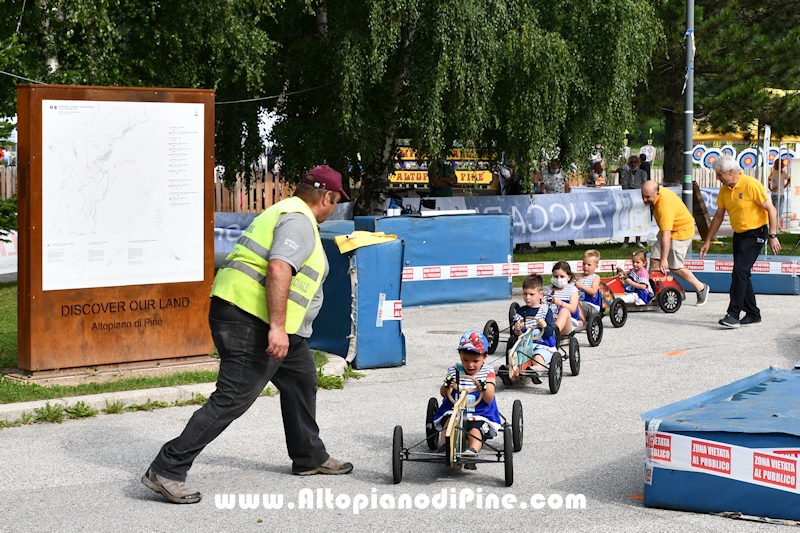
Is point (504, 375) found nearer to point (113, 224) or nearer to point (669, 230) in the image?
point (113, 224)

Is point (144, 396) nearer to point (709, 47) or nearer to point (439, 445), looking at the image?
point (439, 445)

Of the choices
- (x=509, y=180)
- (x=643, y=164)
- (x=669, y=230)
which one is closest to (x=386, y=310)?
(x=669, y=230)

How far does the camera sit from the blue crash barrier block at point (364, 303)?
10.3 meters

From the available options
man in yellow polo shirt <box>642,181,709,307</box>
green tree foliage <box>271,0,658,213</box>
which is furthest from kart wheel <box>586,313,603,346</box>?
green tree foliage <box>271,0,658,213</box>

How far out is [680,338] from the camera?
40.1ft

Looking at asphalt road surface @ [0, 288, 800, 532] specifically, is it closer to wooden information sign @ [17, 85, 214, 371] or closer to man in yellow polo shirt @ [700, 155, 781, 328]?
wooden information sign @ [17, 85, 214, 371]

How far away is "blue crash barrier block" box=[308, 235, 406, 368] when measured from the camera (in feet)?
33.9

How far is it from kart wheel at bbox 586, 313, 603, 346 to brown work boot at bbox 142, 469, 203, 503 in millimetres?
6226

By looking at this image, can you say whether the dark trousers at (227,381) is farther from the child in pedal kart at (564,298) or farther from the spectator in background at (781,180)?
the spectator in background at (781,180)

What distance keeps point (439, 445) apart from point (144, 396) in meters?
2.90

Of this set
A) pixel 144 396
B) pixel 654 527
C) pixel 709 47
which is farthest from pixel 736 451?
pixel 709 47

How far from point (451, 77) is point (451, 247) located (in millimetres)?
4496

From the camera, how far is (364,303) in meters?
10.3

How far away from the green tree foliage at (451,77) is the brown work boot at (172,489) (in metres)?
13.0
